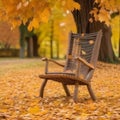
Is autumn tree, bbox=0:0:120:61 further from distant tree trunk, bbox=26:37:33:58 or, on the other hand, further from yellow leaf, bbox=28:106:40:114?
distant tree trunk, bbox=26:37:33:58

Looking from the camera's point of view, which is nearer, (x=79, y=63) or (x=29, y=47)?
(x=79, y=63)

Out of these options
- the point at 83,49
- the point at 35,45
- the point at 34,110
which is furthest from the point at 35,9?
the point at 35,45

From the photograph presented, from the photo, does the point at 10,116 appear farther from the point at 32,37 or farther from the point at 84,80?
the point at 32,37

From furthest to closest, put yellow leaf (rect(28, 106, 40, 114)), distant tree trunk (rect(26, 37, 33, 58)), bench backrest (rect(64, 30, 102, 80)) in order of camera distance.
→ distant tree trunk (rect(26, 37, 33, 58))
bench backrest (rect(64, 30, 102, 80))
yellow leaf (rect(28, 106, 40, 114))

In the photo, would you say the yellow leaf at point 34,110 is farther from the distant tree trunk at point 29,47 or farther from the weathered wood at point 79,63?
the distant tree trunk at point 29,47

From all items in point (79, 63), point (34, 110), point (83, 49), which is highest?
point (83, 49)

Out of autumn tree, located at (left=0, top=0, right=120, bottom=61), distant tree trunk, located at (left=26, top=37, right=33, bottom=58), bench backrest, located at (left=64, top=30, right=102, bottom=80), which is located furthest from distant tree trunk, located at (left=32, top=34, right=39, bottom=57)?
autumn tree, located at (left=0, top=0, right=120, bottom=61)

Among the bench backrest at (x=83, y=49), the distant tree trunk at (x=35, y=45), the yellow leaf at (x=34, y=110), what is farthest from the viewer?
the distant tree trunk at (x=35, y=45)

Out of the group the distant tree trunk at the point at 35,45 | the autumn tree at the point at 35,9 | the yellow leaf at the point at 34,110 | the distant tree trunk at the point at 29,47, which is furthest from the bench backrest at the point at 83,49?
the distant tree trunk at the point at 35,45

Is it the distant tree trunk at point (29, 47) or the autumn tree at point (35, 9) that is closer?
the autumn tree at point (35, 9)

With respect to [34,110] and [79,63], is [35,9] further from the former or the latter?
[79,63]

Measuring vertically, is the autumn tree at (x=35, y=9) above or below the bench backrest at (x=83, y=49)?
above

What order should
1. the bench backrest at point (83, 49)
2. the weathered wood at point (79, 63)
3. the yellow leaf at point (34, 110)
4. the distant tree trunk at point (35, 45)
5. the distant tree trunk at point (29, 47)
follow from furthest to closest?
the distant tree trunk at point (35, 45) < the distant tree trunk at point (29, 47) < the bench backrest at point (83, 49) < the weathered wood at point (79, 63) < the yellow leaf at point (34, 110)

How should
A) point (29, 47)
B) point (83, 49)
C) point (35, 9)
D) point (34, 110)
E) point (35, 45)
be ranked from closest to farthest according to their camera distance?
point (35, 9), point (34, 110), point (83, 49), point (29, 47), point (35, 45)
